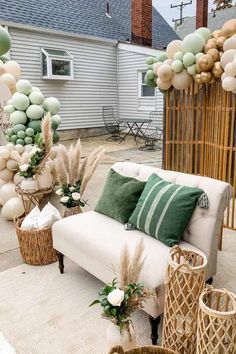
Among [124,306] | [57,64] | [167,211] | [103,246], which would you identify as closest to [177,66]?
[167,211]

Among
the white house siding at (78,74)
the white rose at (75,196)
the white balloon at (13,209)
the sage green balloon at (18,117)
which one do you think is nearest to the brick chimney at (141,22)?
the white house siding at (78,74)

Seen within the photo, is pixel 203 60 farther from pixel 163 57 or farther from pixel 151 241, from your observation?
pixel 151 241

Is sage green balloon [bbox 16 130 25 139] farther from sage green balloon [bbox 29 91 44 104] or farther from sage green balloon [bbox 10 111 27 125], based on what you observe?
sage green balloon [bbox 29 91 44 104]

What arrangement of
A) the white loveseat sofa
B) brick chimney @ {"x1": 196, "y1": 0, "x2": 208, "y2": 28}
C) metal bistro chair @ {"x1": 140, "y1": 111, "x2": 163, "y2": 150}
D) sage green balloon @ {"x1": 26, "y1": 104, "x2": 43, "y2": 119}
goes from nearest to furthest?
the white loveseat sofa
sage green balloon @ {"x1": 26, "y1": 104, "x2": 43, "y2": 119}
metal bistro chair @ {"x1": 140, "y1": 111, "x2": 163, "y2": 150}
brick chimney @ {"x1": 196, "y1": 0, "x2": 208, "y2": 28}

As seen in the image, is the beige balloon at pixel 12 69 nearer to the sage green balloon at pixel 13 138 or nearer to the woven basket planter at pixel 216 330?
the sage green balloon at pixel 13 138

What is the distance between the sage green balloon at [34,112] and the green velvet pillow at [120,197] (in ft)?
5.34

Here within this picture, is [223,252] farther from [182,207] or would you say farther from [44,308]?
[44,308]

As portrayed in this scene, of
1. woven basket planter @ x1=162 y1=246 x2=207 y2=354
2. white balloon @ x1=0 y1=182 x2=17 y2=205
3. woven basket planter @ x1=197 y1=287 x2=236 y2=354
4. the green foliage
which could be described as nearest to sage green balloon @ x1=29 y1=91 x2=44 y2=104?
white balloon @ x1=0 y1=182 x2=17 y2=205

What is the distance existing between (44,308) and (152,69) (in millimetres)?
3137

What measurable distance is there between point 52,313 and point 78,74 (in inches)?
350

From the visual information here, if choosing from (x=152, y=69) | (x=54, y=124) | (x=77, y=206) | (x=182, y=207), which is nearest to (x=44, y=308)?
(x=77, y=206)

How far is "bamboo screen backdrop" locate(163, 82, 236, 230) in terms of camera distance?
11.7 feet

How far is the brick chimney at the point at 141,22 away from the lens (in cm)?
1055

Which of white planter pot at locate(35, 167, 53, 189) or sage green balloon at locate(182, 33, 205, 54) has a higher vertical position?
sage green balloon at locate(182, 33, 205, 54)
